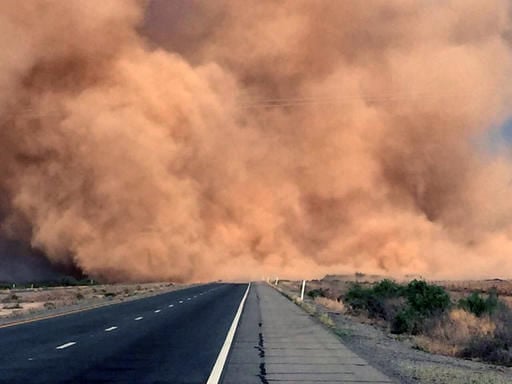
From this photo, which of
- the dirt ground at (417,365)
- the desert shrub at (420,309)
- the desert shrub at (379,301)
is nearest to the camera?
the dirt ground at (417,365)

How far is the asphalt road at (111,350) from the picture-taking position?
478 inches

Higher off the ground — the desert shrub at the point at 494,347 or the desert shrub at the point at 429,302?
the desert shrub at the point at 429,302

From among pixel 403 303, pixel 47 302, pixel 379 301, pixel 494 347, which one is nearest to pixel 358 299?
pixel 379 301

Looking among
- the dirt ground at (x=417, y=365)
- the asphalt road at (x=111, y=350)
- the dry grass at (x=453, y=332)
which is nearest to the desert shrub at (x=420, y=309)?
the dry grass at (x=453, y=332)

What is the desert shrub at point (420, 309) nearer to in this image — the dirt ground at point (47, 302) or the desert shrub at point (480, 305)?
the desert shrub at point (480, 305)

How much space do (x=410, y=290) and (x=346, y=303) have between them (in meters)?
8.37

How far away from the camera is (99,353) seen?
15734 mm

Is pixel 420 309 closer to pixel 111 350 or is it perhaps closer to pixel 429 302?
pixel 429 302

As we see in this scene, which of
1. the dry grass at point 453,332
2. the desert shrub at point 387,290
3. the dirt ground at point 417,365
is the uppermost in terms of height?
the desert shrub at point 387,290

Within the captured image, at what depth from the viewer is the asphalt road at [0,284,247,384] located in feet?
39.8

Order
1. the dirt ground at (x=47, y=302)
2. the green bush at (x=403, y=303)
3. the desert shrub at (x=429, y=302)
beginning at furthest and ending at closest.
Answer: the dirt ground at (x=47, y=302), the desert shrub at (x=429, y=302), the green bush at (x=403, y=303)

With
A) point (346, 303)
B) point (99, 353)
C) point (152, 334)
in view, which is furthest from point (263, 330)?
point (346, 303)

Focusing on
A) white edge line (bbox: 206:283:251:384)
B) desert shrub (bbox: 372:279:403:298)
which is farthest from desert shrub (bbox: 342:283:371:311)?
white edge line (bbox: 206:283:251:384)

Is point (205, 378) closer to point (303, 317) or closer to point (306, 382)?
point (306, 382)
